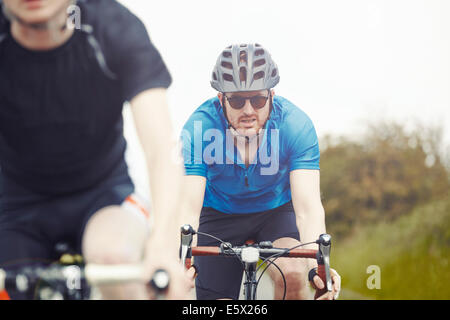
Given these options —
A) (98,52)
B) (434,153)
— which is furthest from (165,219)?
(434,153)

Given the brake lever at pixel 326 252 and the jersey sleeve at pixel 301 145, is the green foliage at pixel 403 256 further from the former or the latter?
the brake lever at pixel 326 252

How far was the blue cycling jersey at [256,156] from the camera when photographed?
3582mm

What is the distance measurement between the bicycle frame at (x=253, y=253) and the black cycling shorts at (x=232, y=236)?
67 centimetres

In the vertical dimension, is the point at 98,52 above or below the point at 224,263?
above

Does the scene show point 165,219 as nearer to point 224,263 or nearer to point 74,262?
point 74,262

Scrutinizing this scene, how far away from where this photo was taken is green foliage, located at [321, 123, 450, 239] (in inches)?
468

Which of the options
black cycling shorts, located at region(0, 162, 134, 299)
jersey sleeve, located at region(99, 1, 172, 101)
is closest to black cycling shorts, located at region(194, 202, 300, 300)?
black cycling shorts, located at region(0, 162, 134, 299)

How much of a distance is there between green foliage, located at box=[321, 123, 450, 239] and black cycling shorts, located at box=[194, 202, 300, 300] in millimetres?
7525

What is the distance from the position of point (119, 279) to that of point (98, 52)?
998 mm

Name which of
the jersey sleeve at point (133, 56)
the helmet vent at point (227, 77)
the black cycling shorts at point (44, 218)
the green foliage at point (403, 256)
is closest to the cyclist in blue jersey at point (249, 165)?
the helmet vent at point (227, 77)

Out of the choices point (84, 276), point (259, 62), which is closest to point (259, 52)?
point (259, 62)

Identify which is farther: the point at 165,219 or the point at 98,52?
the point at 98,52

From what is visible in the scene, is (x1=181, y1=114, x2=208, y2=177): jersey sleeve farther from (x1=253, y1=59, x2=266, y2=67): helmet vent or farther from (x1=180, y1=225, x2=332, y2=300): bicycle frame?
(x1=180, y1=225, x2=332, y2=300): bicycle frame
